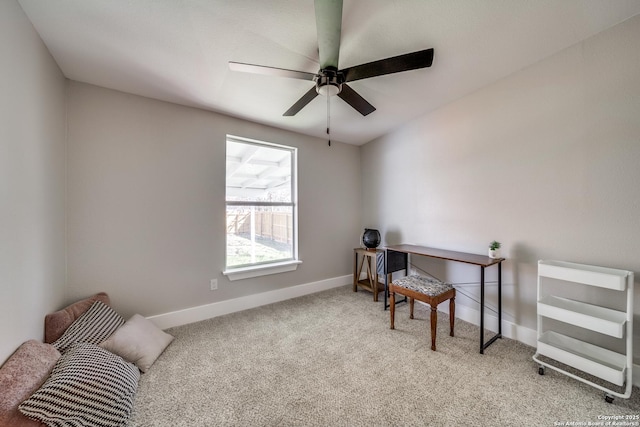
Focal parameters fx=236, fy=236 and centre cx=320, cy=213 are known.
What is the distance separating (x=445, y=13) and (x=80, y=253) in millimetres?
3367

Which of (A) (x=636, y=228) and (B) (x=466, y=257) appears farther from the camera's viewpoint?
(B) (x=466, y=257)

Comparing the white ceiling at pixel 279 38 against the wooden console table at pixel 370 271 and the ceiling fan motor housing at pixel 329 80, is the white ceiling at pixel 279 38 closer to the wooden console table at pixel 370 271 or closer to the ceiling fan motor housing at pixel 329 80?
the ceiling fan motor housing at pixel 329 80

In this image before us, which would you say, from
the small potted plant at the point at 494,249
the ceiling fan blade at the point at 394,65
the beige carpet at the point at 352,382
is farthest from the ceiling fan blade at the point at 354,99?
the beige carpet at the point at 352,382

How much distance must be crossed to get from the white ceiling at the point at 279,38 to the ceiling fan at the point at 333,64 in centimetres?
25

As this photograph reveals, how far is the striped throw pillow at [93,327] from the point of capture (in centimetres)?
168

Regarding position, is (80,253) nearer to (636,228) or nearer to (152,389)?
(152,389)

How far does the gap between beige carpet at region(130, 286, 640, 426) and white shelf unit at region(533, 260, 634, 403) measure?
0.14 m

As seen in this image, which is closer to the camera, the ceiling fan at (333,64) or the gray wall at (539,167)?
the ceiling fan at (333,64)

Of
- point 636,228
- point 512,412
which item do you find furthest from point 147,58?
point 636,228

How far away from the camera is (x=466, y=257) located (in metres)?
2.26

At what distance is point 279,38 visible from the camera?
5.43 feet

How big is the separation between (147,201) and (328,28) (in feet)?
7.21

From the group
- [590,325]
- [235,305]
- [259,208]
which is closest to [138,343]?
[235,305]

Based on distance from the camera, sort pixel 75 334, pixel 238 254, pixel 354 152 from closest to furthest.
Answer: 1. pixel 75 334
2. pixel 238 254
3. pixel 354 152
